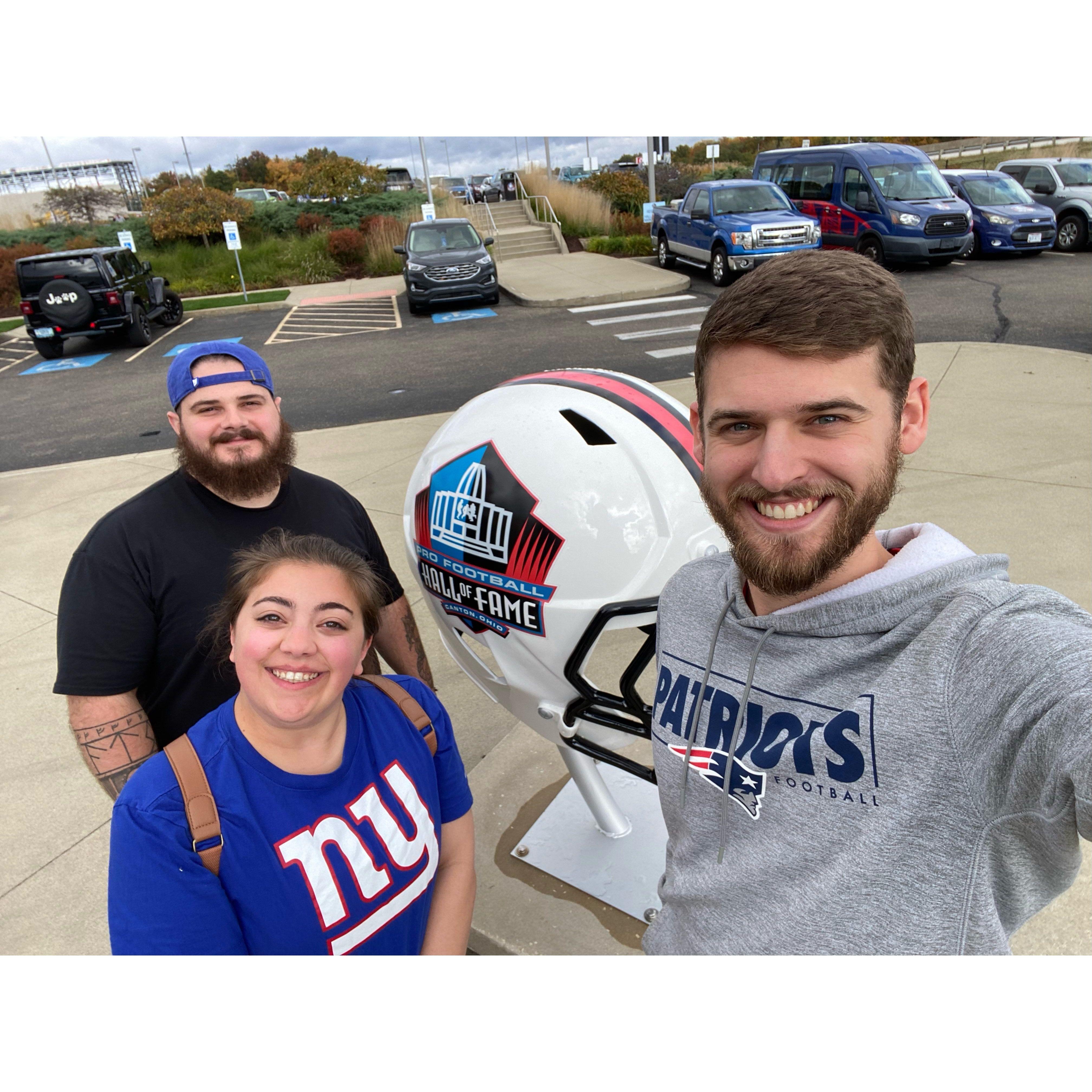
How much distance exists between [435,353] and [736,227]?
576 centimetres

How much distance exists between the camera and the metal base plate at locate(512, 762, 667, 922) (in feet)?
8.47

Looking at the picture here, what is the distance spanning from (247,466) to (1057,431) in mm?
6482

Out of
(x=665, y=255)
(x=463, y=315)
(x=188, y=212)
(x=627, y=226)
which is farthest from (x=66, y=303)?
(x=627, y=226)

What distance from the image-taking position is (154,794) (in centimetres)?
136

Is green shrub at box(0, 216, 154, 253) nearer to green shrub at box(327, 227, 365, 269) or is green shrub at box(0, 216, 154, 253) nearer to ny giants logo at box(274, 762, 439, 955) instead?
green shrub at box(327, 227, 365, 269)

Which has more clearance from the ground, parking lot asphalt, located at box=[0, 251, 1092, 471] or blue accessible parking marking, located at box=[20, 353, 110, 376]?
parking lot asphalt, located at box=[0, 251, 1092, 471]

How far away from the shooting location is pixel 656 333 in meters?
11.6

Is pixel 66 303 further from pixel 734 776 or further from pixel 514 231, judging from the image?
pixel 734 776

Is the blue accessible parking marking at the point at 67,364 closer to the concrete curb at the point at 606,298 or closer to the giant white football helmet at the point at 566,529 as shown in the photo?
the concrete curb at the point at 606,298

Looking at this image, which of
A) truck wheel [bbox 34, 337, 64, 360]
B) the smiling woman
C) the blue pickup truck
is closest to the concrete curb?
the blue pickup truck

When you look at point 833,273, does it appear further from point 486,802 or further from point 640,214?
point 640,214

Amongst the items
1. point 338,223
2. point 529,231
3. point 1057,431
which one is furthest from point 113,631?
point 338,223

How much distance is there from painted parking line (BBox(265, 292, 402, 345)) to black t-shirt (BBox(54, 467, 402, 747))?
503 inches

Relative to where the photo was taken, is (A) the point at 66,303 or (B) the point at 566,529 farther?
(A) the point at 66,303
